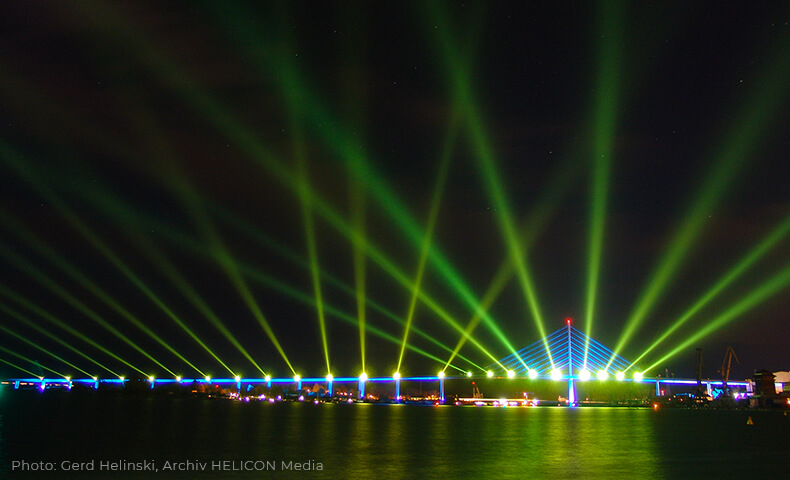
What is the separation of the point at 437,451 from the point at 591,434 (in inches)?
555

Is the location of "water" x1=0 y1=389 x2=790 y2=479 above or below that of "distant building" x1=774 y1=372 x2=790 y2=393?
above

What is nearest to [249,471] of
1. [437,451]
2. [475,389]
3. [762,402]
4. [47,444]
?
[437,451]

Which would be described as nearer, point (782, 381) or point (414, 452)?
point (414, 452)

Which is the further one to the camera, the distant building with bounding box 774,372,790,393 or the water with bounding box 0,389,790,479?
the distant building with bounding box 774,372,790,393

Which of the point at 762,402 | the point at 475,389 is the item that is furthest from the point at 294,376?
the point at 762,402

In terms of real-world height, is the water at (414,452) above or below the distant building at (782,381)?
above

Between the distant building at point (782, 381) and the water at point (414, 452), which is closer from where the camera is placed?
the water at point (414, 452)

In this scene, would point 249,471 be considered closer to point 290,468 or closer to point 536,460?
point 290,468

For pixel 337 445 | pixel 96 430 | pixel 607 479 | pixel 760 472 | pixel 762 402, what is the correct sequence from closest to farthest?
1. pixel 607 479
2. pixel 760 472
3. pixel 337 445
4. pixel 96 430
5. pixel 762 402

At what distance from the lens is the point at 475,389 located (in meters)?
194

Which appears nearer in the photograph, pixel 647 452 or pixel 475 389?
pixel 647 452

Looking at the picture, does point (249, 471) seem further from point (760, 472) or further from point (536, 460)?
point (760, 472)

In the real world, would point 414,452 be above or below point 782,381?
above

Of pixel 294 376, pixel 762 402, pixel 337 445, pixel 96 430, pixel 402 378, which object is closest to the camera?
pixel 337 445
